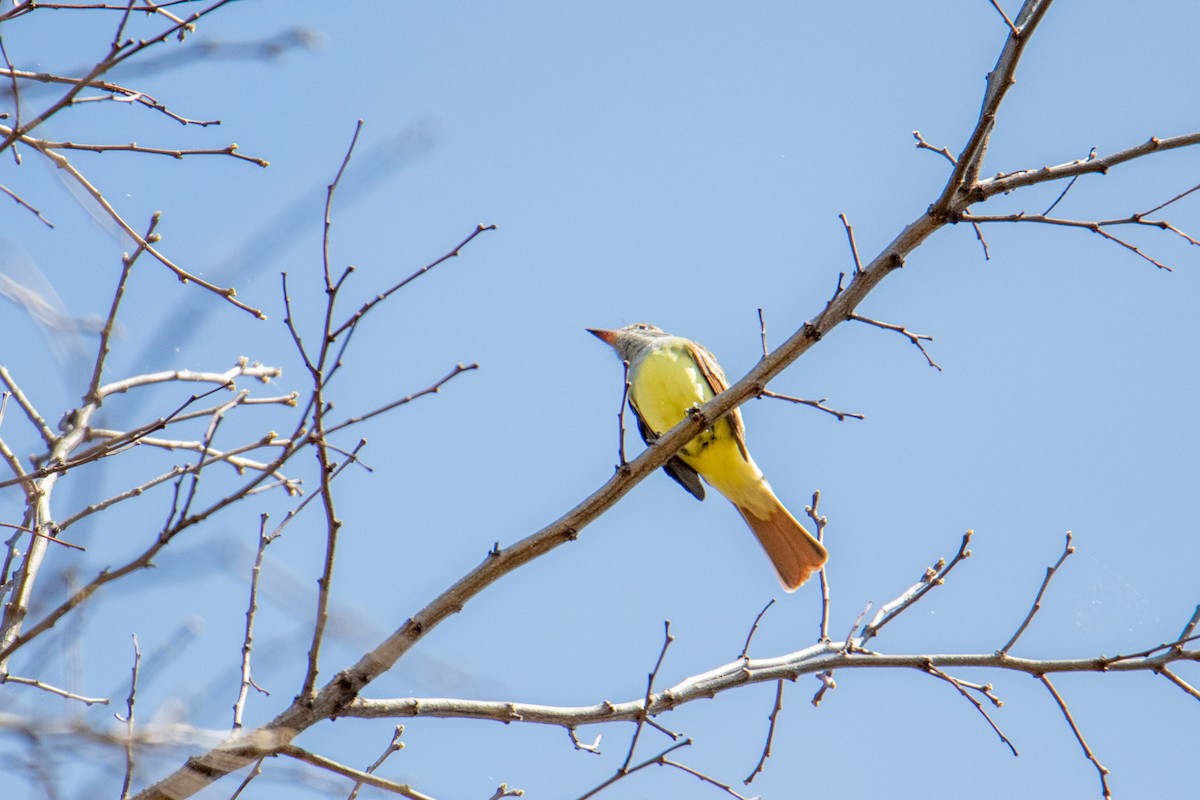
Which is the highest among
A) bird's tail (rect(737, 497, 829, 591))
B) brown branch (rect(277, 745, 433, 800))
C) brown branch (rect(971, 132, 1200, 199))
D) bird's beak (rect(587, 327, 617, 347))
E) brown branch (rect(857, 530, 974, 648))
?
bird's beak (rect(587, 327, 617, 347))

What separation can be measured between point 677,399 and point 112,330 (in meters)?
3.75

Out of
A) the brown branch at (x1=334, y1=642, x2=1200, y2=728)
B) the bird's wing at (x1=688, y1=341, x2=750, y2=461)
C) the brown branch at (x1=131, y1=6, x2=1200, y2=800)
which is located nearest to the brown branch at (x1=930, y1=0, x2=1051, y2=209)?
the brown branch at (x1=131, y1=6, x2=1200, y2=800)

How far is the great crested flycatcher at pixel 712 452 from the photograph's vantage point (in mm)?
6344

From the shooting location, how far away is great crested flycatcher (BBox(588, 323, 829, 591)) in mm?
6344

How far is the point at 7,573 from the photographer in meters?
2.98

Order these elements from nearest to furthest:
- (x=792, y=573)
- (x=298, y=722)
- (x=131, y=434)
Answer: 1. (x=131, y=434)
2. (x=298, y=722)
3. (x=792, y=573)

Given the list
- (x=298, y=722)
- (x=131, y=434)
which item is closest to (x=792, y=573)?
(x=298, y=722)

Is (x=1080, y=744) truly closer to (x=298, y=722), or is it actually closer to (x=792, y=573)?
(x=298, y=722)

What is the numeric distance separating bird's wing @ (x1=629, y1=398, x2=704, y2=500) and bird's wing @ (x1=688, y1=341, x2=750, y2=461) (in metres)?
0.37

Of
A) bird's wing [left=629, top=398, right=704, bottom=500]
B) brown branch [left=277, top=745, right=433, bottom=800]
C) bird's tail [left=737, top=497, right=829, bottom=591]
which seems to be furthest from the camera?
bird's wing [left=629, top=398, right=704, bottom=500]

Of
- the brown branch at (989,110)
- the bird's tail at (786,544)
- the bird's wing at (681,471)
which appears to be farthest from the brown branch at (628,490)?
the bird's wing at (681,471)

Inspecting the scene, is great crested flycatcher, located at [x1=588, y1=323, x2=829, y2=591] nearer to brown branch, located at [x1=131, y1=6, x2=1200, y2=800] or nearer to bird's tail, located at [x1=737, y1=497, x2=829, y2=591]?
bird's tail, located at [x1=737, y1=497, x2=829, y2=591]

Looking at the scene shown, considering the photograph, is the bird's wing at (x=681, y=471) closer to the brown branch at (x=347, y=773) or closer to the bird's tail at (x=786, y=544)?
the bird's tail at (x=786, y=544)

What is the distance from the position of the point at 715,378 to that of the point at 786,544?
96 cm
